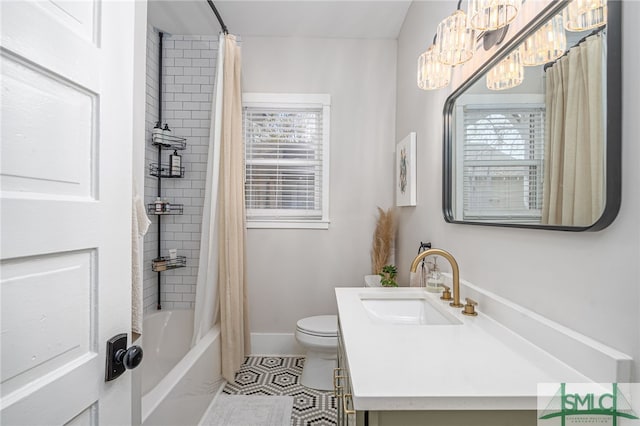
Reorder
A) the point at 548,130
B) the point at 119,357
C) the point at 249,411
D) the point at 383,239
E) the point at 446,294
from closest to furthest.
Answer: the point at 119,357
the point at 548,130
the point at 446,294
the point at 249,411
the point at 383,239

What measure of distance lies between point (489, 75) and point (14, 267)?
148 centimetres

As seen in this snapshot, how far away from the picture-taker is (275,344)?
2.85 metres

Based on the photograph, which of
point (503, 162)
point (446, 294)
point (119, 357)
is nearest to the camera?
point (119, 357)

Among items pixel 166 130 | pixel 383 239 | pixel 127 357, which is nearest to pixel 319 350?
pixel 383 239

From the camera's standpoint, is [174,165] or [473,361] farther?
[174,165]

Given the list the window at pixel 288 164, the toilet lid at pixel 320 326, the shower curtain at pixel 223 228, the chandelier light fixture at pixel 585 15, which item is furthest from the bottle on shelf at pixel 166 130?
the chandelier light fixture at pixel 585 15

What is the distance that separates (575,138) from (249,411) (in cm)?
216

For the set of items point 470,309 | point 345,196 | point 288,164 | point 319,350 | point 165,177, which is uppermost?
point 288,164

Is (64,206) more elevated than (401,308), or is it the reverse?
(64,206)

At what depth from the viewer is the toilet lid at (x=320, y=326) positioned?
7.29 feet

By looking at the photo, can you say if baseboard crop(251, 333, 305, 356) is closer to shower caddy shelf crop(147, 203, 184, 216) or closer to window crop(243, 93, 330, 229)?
window crop(243, 93, 330, 229)

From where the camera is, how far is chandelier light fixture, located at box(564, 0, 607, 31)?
747 mm

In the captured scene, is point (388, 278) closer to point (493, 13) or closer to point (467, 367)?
point (467, 367)

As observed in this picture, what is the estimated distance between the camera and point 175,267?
2637mm
